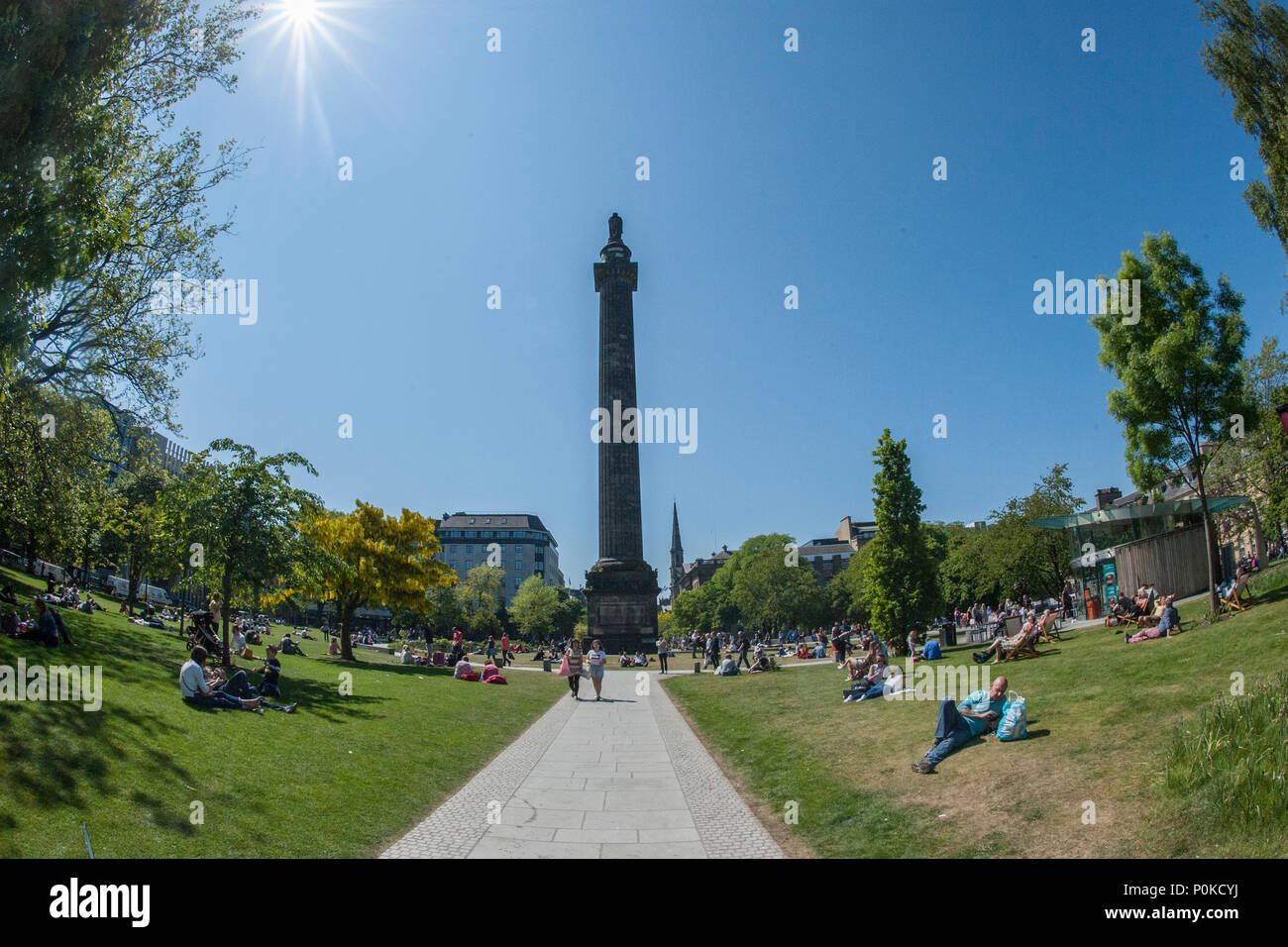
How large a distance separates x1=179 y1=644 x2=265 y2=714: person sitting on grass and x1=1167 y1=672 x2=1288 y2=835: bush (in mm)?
15190

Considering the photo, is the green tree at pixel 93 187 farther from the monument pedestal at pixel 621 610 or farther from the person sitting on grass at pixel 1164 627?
the monument pedestal at pixel 621 610

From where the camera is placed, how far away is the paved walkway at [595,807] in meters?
8.61

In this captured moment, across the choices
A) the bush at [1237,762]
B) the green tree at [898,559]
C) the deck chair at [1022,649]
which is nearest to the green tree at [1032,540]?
the green tree at [898,559]

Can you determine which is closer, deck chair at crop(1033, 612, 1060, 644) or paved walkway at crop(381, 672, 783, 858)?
paved walkway at crop(381, 672, 783, 858)

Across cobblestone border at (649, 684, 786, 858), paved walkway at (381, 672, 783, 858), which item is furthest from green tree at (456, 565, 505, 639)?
cobblestone border at (649, 684, 786, 858)

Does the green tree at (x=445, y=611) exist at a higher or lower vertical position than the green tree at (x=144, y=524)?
lower

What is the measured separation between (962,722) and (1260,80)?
13448 mm

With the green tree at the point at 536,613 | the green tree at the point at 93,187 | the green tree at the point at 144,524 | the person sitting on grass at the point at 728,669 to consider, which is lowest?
the green tree at the point at 536,613

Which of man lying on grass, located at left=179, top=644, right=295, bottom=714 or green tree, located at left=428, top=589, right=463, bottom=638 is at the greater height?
man lying on grass, located at left=179, top=644, right=295, bottom=714

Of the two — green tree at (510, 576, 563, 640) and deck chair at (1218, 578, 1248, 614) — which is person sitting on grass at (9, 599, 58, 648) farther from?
green tree at (510, 576, 563, 640)

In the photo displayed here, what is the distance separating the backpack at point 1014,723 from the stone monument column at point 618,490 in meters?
40.8

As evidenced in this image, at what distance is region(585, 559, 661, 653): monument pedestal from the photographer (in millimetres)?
51062
